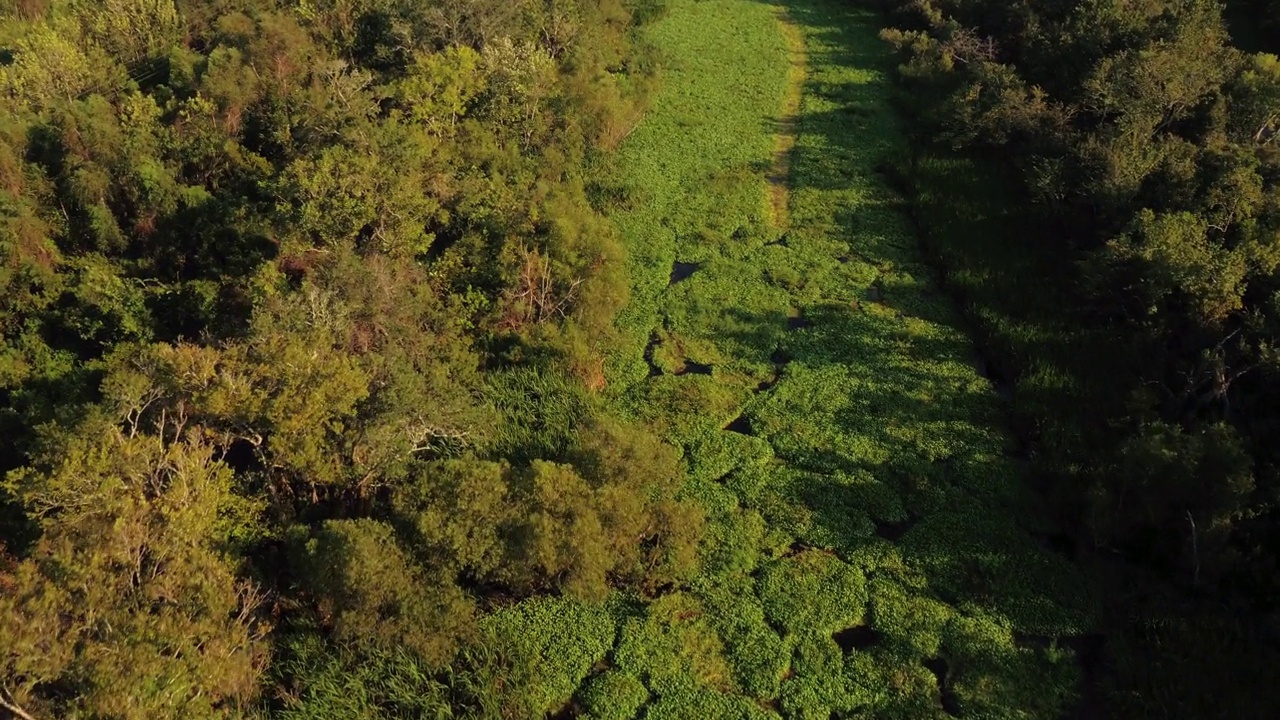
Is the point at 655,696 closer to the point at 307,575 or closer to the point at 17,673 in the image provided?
the point at 307,575

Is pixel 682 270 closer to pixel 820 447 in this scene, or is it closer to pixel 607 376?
pixel 607 376

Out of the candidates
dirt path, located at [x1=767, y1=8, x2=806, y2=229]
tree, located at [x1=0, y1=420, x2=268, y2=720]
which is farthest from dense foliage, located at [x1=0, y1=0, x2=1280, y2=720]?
dirt path, located at [x1=767, y1=8, x2=806, y2=229]

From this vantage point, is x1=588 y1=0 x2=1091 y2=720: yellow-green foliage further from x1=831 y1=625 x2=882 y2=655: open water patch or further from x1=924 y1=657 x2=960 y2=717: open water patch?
x1=924 y1=657 x2=960 y2=717: open water patch

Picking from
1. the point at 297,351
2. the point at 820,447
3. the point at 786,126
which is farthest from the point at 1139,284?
the point at 297,351

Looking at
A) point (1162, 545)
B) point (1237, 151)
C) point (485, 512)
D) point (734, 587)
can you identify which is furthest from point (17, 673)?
point (1237, 151)

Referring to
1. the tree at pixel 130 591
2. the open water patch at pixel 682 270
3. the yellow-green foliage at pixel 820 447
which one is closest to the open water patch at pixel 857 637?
the yellow-green foliage at pixel 820 447

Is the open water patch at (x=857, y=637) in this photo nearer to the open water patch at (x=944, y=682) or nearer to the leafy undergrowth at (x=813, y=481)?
the leafy undergrowth at (x=813, y=481)
